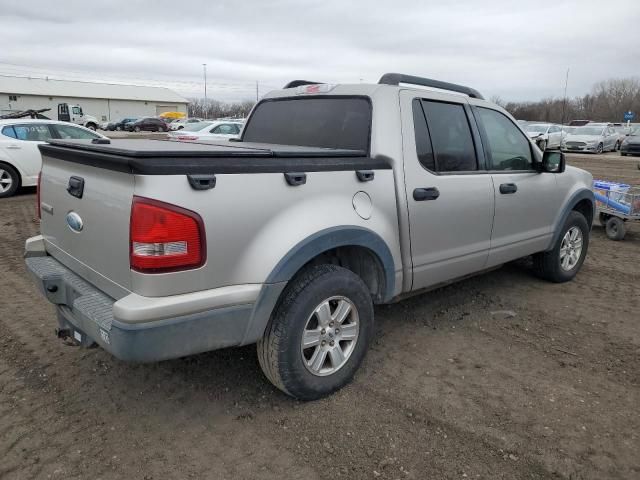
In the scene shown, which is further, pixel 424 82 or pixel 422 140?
pixel 424 82

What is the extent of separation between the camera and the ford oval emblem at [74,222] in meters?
2.82

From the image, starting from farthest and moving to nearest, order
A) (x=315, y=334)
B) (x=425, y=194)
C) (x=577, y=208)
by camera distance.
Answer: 1. (x=577, y=208)
2. (x=425, y=194)
3. (x=315, y=334)

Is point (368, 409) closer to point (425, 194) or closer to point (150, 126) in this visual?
point (425, 194)

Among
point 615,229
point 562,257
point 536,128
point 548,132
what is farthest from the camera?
point 536,128

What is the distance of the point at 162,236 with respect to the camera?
233 cm

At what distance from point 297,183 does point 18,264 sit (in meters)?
4.49

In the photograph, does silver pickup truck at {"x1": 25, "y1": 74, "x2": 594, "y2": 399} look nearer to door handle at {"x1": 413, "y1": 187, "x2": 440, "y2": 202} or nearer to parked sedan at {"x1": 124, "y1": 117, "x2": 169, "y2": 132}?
door handle at {"x1": 413, "y1": 187, "x2": 440, "y2": 202}

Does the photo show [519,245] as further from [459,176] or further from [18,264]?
[18,264]

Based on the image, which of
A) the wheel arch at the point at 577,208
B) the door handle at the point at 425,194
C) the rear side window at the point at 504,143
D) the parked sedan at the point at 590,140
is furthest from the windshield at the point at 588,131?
the door handle at the point at 425,194

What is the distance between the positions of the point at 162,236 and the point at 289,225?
27.0 inches

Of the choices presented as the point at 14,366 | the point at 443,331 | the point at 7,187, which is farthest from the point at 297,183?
the point at 7,187

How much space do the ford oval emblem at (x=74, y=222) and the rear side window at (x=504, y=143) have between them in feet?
10.1

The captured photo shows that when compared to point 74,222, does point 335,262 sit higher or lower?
lower

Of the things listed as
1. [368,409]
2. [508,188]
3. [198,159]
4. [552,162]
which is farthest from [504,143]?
[198,159]
